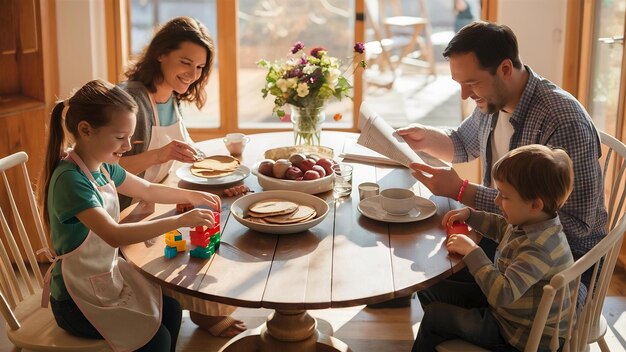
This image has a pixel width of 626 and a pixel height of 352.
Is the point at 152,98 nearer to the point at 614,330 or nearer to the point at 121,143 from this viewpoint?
the point at 121,143

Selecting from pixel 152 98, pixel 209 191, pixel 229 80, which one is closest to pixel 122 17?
pixel 229 80

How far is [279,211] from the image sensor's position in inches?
84.9

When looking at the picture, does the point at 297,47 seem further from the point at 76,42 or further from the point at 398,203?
the point at 76,42

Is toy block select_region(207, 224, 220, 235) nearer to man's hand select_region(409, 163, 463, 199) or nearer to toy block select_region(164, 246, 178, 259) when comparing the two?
toy block select_region(164, 246, 178, 259)

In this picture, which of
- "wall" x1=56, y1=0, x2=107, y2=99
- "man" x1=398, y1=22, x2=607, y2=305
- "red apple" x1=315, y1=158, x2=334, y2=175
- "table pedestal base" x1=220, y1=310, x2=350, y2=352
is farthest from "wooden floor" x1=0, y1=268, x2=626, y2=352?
"wall" x1=56, y1=0, x2=107, y2=99

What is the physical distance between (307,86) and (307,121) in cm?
17

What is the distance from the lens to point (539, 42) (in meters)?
3.91

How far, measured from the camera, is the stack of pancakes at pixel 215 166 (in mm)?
2613

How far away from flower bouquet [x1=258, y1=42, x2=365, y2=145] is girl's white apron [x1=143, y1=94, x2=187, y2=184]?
1.22 ft

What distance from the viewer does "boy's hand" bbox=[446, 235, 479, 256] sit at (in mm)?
2004

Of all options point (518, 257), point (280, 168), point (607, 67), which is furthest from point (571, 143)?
point (607, 67)

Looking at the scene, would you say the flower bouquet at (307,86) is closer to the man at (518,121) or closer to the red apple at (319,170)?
the red apple at (319,170)

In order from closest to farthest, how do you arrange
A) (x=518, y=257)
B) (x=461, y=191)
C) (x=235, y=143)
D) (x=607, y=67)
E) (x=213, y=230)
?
(x=518, y=257) → (x=213, y=230) → (x=461, y=191) → (x=235, y=143) → (x=607, y=67)

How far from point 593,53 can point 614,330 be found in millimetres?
1388
